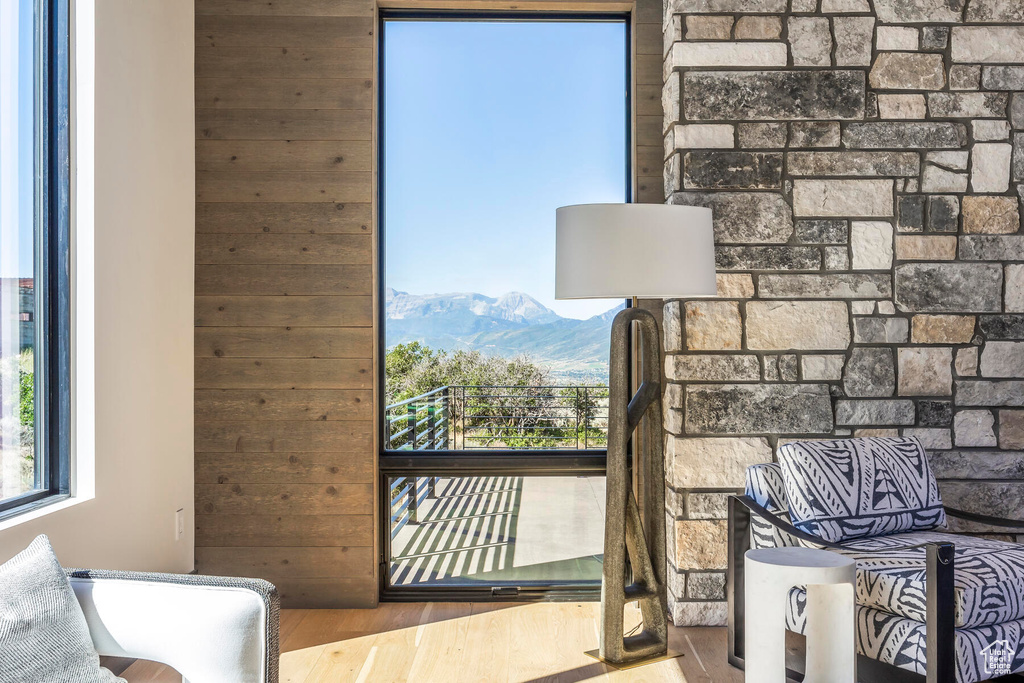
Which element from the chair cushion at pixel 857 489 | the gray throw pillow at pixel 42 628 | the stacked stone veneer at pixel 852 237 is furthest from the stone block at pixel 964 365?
the gray throw pillow at pixel 42 628

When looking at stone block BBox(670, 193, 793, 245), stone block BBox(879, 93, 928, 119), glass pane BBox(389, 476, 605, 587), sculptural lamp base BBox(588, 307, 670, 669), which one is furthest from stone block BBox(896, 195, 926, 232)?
glass pane BBox(389, 476, 605, 587)

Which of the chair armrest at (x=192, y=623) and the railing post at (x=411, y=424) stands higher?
the railing post at (x=411, y=424)

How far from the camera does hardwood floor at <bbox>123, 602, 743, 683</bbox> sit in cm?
238

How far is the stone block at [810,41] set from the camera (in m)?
2.86

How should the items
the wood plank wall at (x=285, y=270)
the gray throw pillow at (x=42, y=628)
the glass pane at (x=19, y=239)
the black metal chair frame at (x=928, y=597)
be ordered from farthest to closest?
the wood plank wall at (x=285, y=270) < the glass pane at (x=19, y=239) < the black metal chair frame at (x=928, y=597) < the gray throw pillow at (x=42, y=628)

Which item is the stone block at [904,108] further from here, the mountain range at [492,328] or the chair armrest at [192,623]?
the chair armrest at [192,623]

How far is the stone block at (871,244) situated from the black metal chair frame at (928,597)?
98cm

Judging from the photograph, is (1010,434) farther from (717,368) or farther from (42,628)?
(42,628)

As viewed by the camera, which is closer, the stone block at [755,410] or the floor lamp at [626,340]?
the floor lamp at [626,340]

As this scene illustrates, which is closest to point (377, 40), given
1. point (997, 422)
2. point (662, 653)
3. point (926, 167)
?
point (926, 167)

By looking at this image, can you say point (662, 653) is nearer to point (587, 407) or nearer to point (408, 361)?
point (587, 407)

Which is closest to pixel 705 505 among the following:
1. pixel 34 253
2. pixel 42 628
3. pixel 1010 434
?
pixel 1010 434

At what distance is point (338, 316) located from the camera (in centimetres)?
305

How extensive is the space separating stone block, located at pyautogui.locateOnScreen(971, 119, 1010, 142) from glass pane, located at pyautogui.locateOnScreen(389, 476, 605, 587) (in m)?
2.11
